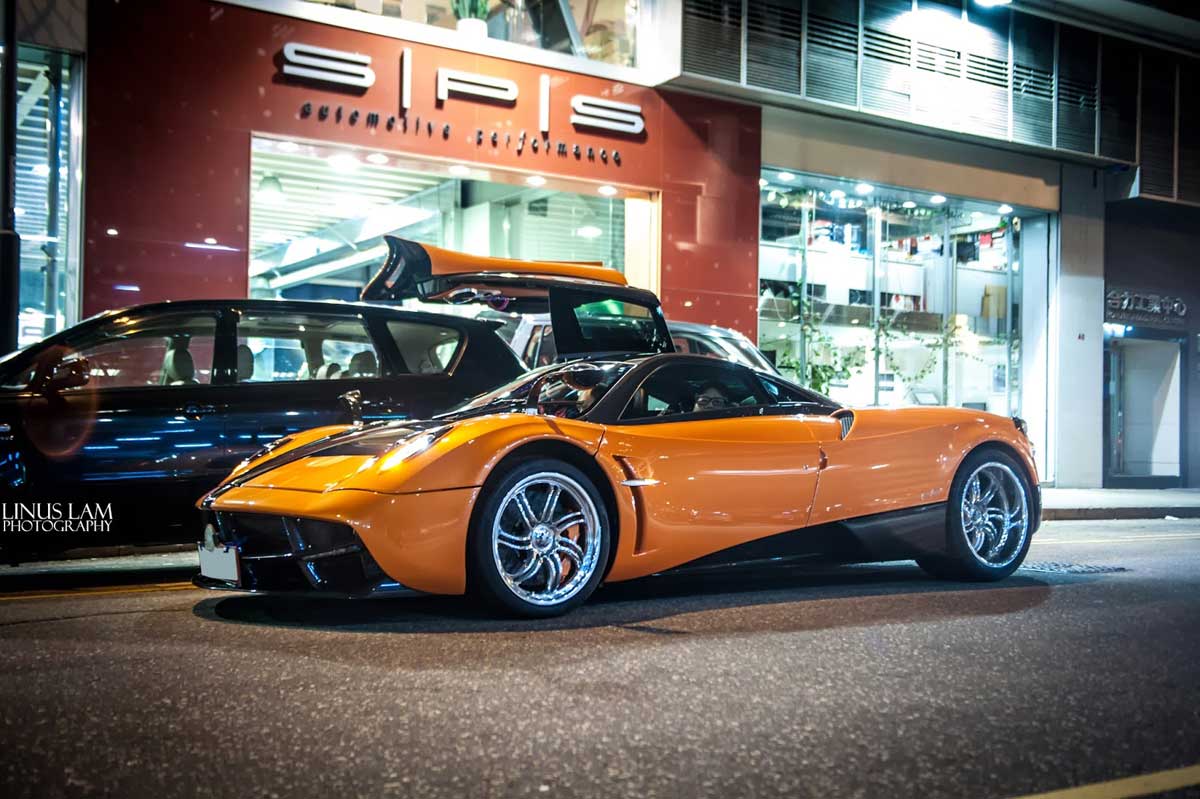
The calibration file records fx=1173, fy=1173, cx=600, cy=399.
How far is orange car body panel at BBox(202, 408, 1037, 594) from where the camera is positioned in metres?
4.80

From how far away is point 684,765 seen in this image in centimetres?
298

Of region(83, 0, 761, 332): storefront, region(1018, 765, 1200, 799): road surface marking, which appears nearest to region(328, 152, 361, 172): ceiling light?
region(83, 0, 761, 332): storefront

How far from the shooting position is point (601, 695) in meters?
3.70

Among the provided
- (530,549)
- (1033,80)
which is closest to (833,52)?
(1033,80)

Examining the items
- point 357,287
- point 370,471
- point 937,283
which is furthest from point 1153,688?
point 357,287

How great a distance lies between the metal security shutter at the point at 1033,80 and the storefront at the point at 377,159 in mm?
5143

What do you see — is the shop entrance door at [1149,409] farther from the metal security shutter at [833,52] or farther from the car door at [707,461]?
the car door at [707,461]

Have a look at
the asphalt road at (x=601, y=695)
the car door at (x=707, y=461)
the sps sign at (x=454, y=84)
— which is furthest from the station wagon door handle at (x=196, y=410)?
the sps sign at (x=454, y=84)

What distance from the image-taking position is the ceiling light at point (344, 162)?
13609mm

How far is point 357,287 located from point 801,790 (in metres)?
19.0

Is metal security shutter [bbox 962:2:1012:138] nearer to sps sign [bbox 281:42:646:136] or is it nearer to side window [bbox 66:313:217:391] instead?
sps sign [bbox 281:42:646:136]

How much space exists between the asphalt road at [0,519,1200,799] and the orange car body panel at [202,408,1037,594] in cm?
36

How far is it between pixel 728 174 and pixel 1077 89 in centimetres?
724

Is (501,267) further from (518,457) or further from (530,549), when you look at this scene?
(530,549)
